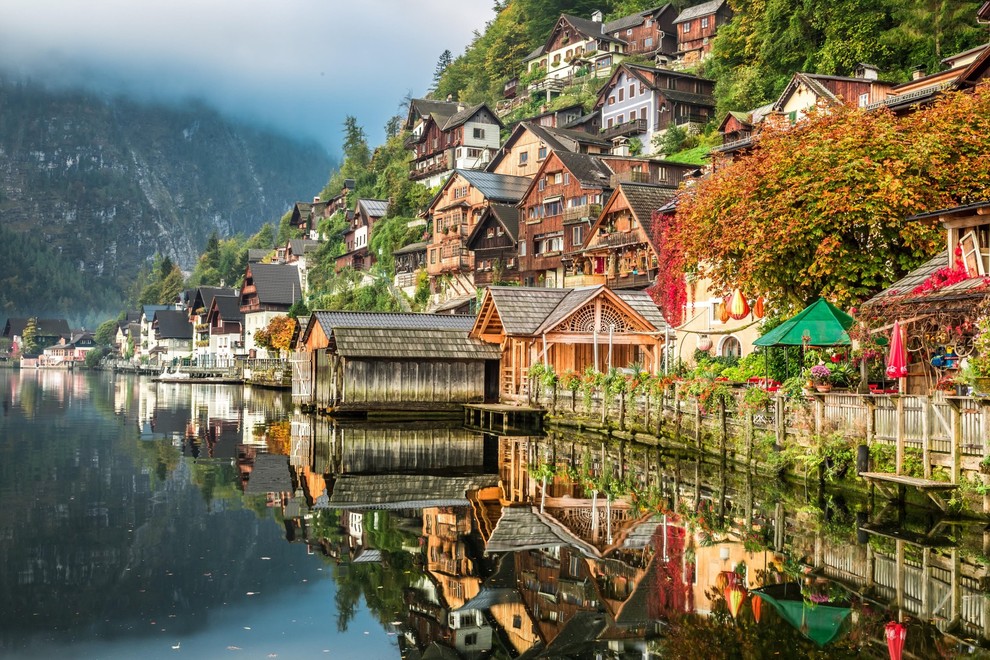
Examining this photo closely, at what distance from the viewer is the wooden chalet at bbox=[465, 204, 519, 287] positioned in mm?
77562

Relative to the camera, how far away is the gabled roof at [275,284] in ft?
378

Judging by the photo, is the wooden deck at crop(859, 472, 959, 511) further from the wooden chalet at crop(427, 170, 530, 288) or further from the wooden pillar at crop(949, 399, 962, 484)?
the wooden chalet at crop(427, 170, 530, 288)

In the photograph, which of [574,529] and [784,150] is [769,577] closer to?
[574,529]

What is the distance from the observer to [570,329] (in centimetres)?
4491

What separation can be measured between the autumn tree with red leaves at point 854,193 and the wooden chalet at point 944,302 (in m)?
2.91

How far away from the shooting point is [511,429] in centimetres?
4212

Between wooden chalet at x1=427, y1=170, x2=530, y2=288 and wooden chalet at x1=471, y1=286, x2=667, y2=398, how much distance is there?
3389 cm

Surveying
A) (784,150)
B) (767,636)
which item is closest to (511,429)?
(784,150)

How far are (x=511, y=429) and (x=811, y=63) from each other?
156ft

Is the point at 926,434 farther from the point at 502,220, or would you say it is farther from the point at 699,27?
the point at 699,27

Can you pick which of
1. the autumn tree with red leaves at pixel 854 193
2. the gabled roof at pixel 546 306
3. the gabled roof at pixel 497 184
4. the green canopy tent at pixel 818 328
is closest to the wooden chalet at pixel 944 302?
the green canopy tent at pixel 818 328

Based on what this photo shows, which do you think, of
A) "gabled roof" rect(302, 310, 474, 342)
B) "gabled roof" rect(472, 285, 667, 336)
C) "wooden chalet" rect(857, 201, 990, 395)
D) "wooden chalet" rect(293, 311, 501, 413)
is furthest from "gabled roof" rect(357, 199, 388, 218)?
"wooden chalet" rect(857, 201, 990, 395)

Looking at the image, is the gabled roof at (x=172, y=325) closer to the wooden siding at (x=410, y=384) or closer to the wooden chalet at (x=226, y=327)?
the wooden chalet at (x=226, y=327)

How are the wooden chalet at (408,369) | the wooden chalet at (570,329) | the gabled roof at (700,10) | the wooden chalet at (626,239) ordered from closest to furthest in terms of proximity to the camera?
the wooden chalet at (570,329) → the wooden chalet at (408,369) → the wooden chalet at (626,239) → the gabled roof at (700,10)
